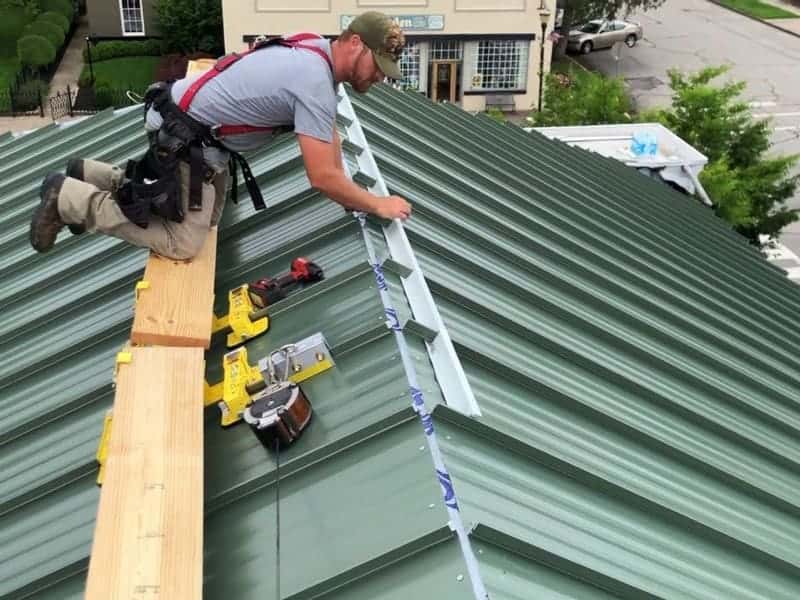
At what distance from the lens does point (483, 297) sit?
21.6ft

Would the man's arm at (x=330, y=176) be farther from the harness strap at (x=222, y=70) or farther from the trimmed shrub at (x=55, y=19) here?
the trimmed shrub at (x=55, y=19)

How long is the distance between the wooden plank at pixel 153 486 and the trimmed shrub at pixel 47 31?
127ft

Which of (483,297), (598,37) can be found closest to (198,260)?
(483,297)

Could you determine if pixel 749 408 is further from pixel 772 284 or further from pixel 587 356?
pixel 772 284

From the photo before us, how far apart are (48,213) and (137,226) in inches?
27.1

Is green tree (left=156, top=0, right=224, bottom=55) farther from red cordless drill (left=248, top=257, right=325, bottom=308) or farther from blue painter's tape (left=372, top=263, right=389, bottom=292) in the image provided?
blue painter's tape (left=372, top=263, right=389, bottom=292)

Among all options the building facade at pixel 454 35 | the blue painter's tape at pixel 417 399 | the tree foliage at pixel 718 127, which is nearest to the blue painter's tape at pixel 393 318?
the blue painter's tape at pixel 417 399

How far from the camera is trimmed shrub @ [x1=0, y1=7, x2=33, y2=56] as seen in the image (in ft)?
135

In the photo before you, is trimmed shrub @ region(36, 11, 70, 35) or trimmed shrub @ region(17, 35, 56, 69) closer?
trimmed shrub @ region(17, 35, 56, 69)

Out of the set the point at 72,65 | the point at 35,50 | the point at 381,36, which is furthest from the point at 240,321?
the point at 72,65

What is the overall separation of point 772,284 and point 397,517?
9759mm

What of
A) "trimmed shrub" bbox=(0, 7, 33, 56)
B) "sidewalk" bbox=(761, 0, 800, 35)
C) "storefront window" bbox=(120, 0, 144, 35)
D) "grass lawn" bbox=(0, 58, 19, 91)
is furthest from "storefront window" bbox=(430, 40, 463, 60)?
"sidewalk" bbox=(761, 0, 800, 35)

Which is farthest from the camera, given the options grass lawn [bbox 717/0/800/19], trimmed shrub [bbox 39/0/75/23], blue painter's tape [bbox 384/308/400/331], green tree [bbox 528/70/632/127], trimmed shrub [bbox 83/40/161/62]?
grass lawn [bbox 717/0/800/19]

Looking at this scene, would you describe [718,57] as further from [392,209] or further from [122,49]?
[392,209]
